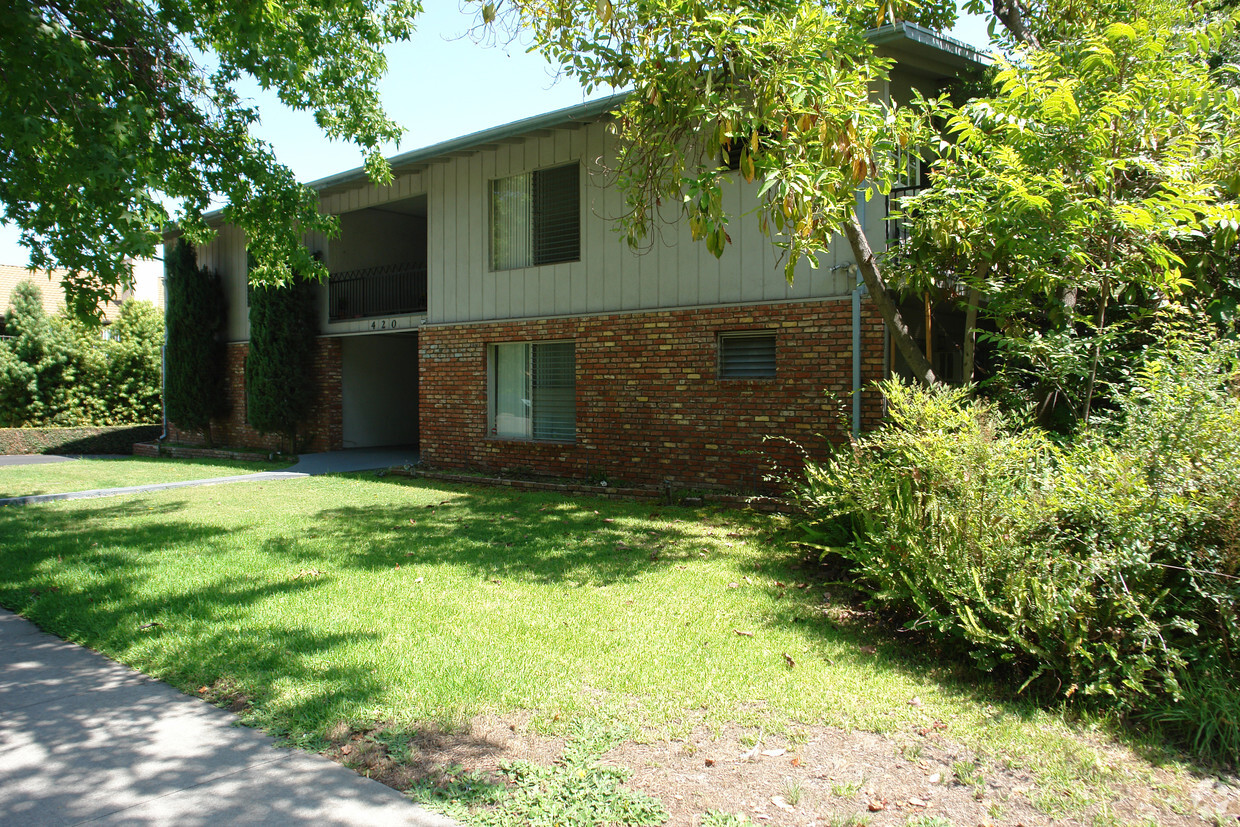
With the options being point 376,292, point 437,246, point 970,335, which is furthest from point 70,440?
point 970,335

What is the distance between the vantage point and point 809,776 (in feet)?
11.4

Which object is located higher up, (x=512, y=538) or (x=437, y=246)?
(x=437, y=246)

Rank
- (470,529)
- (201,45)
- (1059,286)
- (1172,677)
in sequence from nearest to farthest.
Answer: (1172,677) → (1059,286) → (470,529) → (201,45)

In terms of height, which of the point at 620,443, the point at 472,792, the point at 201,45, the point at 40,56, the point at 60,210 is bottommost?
the point at 472,792

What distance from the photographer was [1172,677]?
12.4 ft

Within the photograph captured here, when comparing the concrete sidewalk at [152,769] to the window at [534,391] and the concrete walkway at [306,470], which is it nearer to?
the window at [534,391]

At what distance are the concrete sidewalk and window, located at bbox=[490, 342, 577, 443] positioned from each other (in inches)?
322

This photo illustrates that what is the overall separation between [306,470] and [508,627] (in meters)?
10.7

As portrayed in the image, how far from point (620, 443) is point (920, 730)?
25.7ft

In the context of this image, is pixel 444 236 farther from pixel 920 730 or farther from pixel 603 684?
pixel 920 730

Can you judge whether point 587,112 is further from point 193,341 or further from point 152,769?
point 193,341

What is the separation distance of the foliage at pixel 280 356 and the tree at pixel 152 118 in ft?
18.3

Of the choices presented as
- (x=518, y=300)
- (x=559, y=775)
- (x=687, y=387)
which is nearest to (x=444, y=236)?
(x=518, y=300)

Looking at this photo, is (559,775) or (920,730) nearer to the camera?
(559,775)
